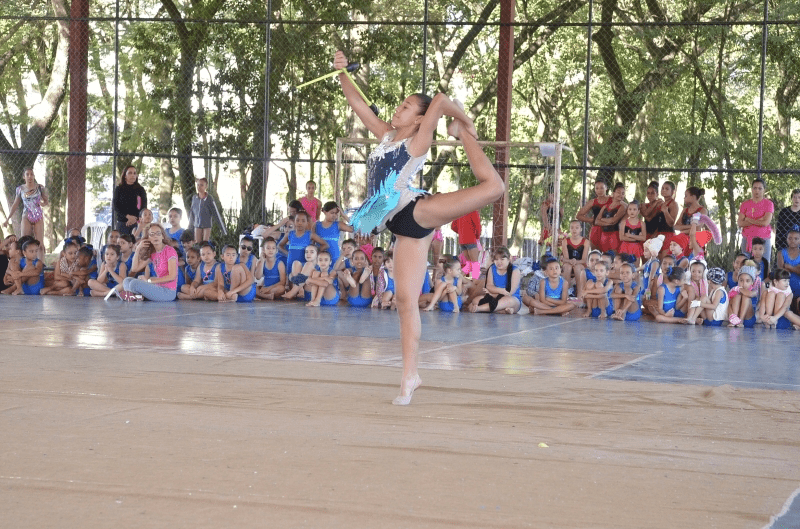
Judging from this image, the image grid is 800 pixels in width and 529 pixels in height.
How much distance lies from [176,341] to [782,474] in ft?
16.3

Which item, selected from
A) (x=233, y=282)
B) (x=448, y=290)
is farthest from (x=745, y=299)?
(x=233, y=282)

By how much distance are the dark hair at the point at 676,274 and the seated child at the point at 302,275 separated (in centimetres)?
448

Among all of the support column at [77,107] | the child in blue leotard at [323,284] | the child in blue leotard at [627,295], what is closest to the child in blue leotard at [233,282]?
the child in blue leotard at [323,284]

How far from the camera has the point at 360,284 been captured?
12477mm

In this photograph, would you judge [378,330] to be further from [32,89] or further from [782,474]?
[32,89]

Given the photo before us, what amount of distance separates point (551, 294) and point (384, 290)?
2.09 metres

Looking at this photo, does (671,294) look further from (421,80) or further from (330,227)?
(421,80)

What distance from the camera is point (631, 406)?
4.89m

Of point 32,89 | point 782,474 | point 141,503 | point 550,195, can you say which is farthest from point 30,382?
point 32,89

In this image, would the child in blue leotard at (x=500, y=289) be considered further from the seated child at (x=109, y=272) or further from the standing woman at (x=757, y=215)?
the seated child at (x=109, y=272)

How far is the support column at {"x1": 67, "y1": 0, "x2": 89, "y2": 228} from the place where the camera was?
54.5ft

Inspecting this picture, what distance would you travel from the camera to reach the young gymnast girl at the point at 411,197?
496 cm

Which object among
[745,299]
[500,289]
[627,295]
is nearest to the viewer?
[745,299]

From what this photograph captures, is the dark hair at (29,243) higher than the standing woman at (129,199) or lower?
lower
